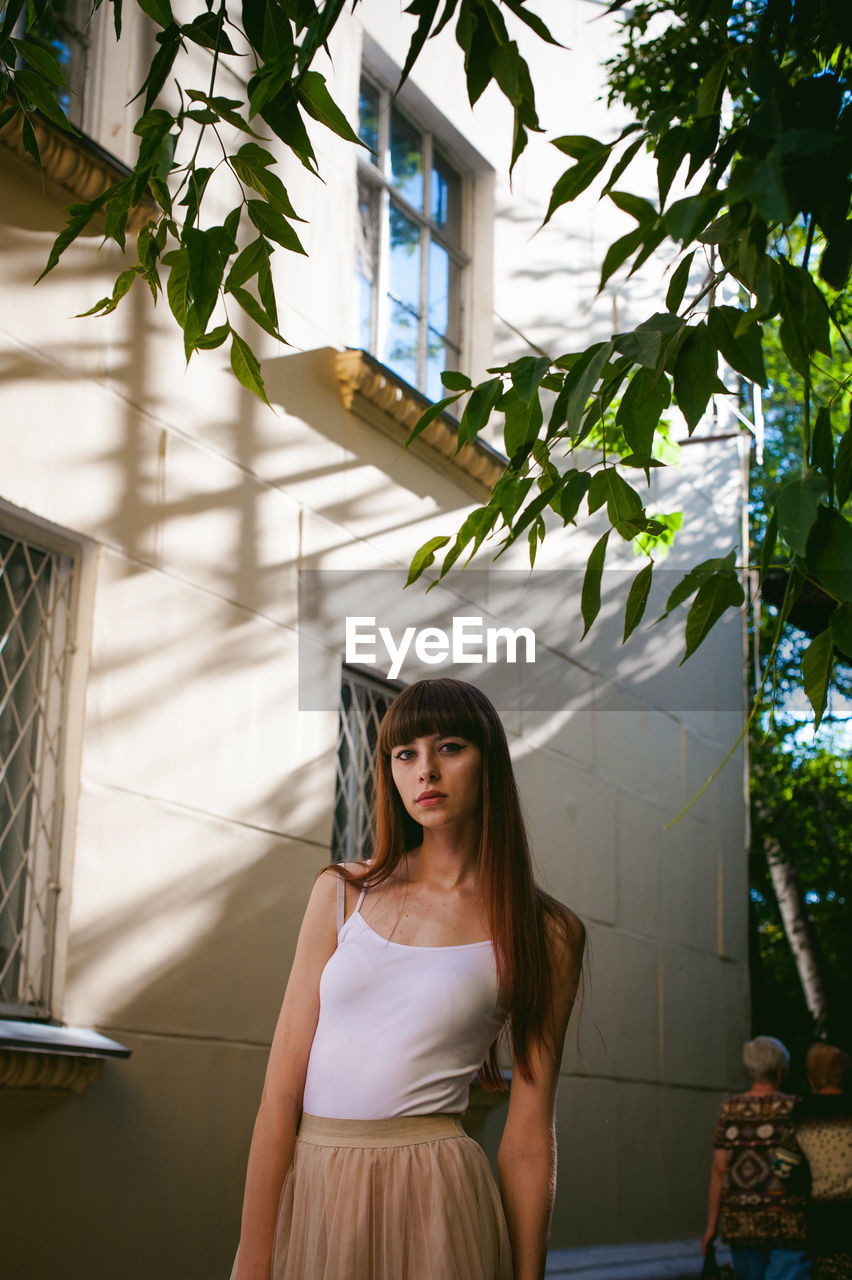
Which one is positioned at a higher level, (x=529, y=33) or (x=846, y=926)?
(x=529, y=33)

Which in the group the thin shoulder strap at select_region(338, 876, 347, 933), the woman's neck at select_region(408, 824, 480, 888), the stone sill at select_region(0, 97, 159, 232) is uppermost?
the stone sill at select_region(0, 97, 159, 232)

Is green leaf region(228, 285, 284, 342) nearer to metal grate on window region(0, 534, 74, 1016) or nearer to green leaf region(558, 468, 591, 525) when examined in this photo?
green leaf region(558, 468, 591, 525)

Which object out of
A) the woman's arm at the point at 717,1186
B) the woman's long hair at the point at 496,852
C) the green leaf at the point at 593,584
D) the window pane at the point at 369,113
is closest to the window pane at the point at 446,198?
the window pane at the point at 369,113

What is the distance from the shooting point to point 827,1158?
6293mm

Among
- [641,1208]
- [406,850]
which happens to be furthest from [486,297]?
[406,850]

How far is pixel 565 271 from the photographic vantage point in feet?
31.4

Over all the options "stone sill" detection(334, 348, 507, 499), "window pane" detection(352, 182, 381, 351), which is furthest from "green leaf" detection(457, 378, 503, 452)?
"window pane" detection(352, 182, 381, 351)

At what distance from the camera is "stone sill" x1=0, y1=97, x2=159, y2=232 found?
16.0 ft

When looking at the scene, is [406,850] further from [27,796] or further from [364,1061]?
[27,796]

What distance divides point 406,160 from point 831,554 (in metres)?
6.93

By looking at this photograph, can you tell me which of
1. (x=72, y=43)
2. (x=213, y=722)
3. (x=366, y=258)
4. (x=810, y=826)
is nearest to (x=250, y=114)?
(x=213, y=722)

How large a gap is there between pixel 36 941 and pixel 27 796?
0.50 metres

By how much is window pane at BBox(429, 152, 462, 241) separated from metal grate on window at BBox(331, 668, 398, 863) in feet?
10.6

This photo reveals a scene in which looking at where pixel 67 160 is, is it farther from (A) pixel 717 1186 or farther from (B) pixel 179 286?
(A) pixel 717 1186
